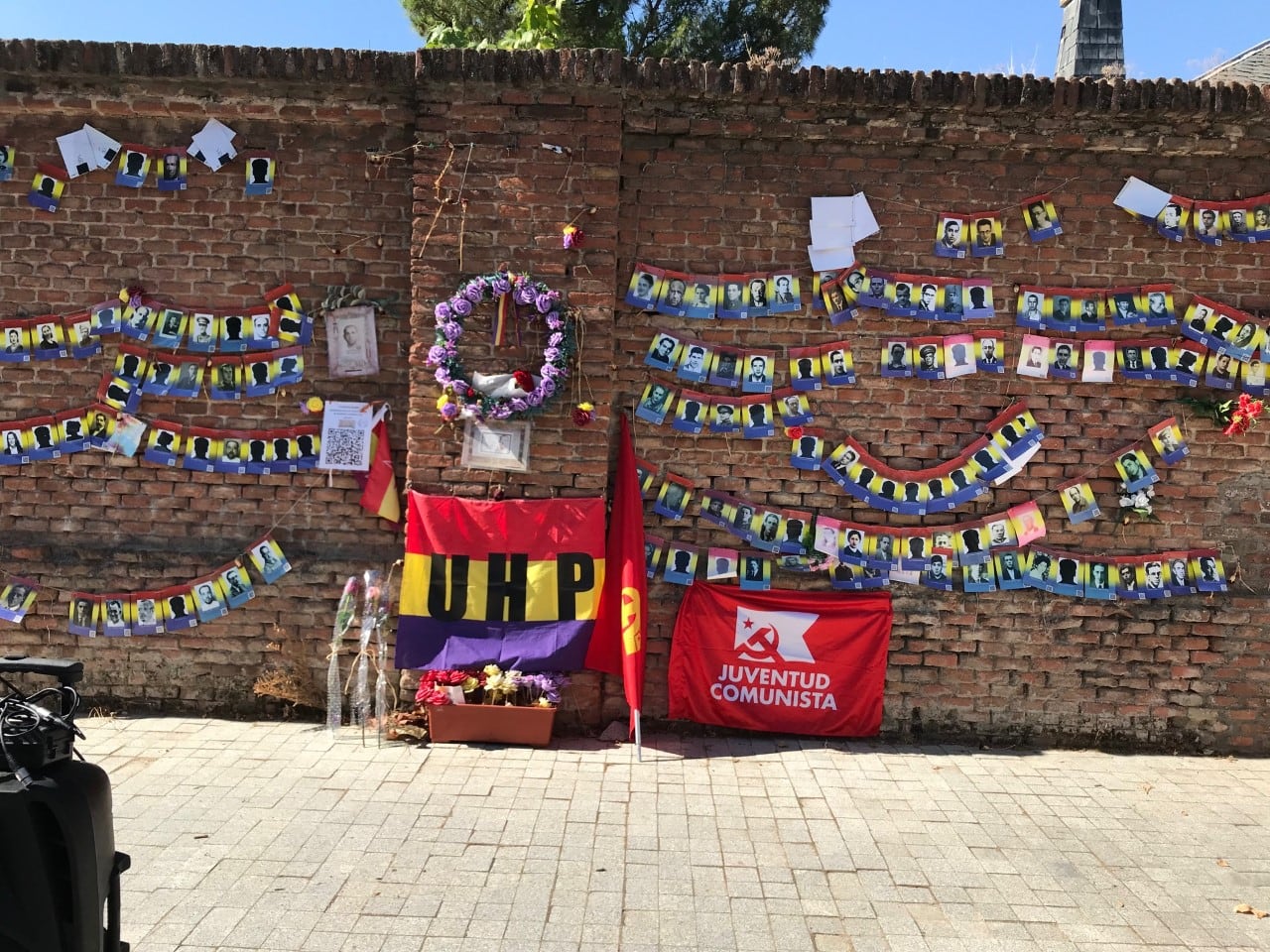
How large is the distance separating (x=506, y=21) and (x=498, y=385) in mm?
8887

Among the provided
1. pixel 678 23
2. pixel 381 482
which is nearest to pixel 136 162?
pixel 381 482

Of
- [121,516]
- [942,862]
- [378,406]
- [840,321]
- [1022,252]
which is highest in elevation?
[1022,252]

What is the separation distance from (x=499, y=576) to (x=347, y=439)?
48.9 inches

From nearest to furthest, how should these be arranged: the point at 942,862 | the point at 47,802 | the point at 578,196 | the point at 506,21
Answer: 1. the point at 47,802
2. the point at 942,862
3. the point at 578,196
4. the point at 506,21

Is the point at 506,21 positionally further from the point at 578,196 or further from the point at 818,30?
the point at 578,196

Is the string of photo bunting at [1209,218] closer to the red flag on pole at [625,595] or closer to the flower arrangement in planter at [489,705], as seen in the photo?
the red flag on pole at [625,595]

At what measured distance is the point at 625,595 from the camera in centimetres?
495

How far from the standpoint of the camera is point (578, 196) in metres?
4.94

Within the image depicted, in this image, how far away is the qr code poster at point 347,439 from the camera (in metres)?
5.23

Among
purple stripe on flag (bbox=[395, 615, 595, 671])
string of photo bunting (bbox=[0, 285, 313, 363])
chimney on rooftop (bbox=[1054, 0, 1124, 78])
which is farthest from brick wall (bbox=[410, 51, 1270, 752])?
chimney on rooftop (bbox=[1054, 0, 1124, 78])

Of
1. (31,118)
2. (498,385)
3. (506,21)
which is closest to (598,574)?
(498,385)

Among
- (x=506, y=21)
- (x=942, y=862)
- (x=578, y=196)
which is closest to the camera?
(x=942, y=862)

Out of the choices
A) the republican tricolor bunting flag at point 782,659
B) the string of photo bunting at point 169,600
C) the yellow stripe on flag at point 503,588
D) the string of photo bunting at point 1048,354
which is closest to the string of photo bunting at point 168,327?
the string of photo bunting at point 169,600

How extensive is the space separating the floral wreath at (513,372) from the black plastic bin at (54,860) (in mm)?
2881
